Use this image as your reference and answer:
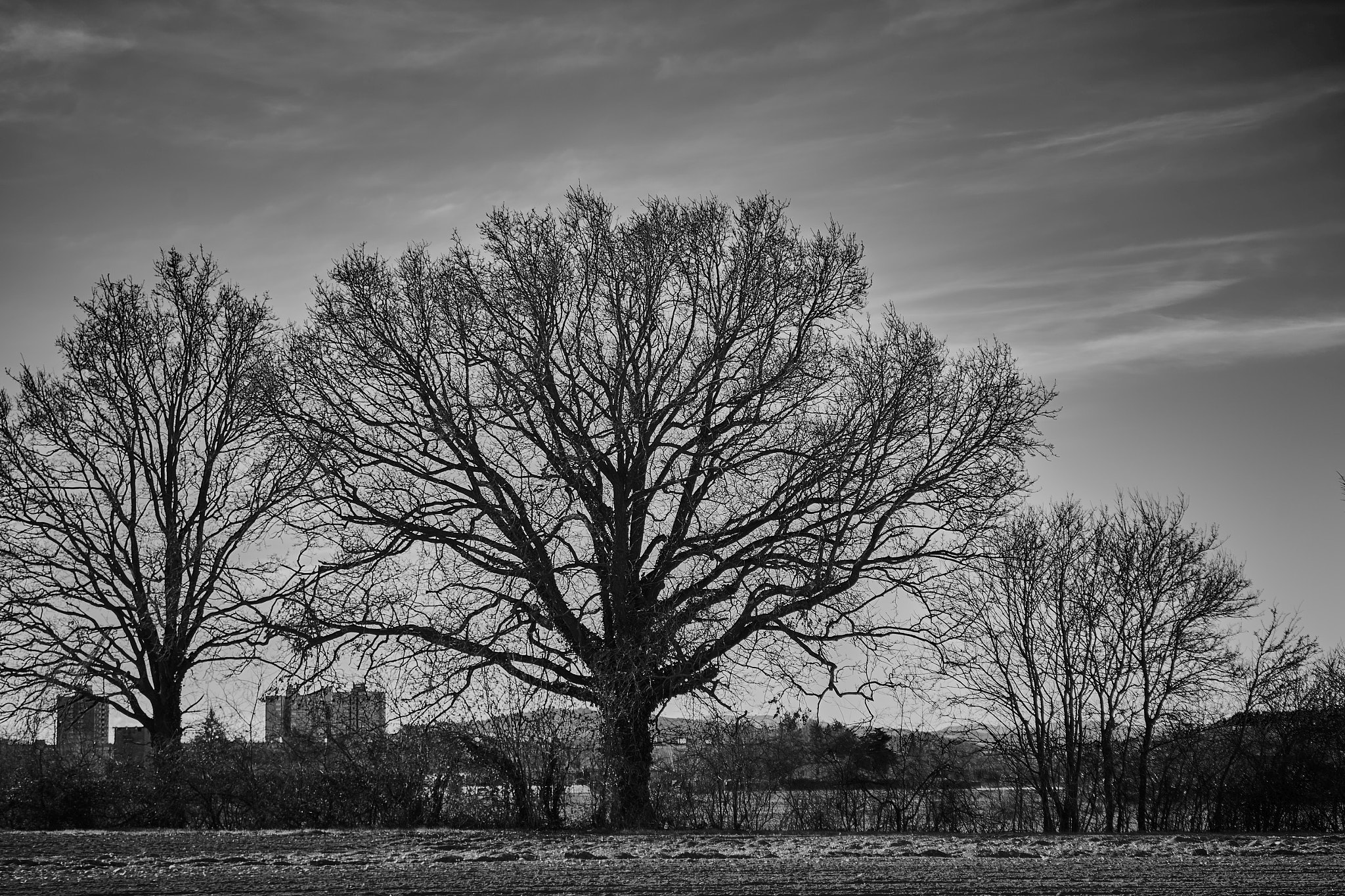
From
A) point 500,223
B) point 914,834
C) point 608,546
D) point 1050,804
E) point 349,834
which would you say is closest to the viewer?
point 349,834

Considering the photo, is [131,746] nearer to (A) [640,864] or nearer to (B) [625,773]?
(B) [625,773]

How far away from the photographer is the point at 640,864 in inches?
379

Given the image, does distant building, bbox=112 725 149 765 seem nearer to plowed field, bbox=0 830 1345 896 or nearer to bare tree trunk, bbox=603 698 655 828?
plowed field, bbox=0 830 1345 896

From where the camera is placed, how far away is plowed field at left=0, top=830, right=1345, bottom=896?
817 cm

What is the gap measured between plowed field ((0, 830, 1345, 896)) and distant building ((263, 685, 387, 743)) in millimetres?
3136

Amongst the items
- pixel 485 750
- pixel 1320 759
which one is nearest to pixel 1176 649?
pixel 1320 759

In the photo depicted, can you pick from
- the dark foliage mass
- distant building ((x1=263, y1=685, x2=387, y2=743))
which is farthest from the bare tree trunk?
distant building ((x1=263, y1=685, x2=387, y2=743))

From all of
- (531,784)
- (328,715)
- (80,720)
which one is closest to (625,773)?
(531,784)

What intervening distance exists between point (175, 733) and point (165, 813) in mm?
4645

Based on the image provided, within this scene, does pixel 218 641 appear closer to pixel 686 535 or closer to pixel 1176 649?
pixel 686 535

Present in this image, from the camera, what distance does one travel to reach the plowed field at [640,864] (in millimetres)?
8172

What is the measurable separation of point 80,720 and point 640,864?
15727 mm

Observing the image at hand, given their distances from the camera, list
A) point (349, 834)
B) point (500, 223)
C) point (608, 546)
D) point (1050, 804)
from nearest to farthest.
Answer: point (349, 834)
point (608, 546)
point (500, 223)
point (1050, 804)

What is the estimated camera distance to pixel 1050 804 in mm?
20625
